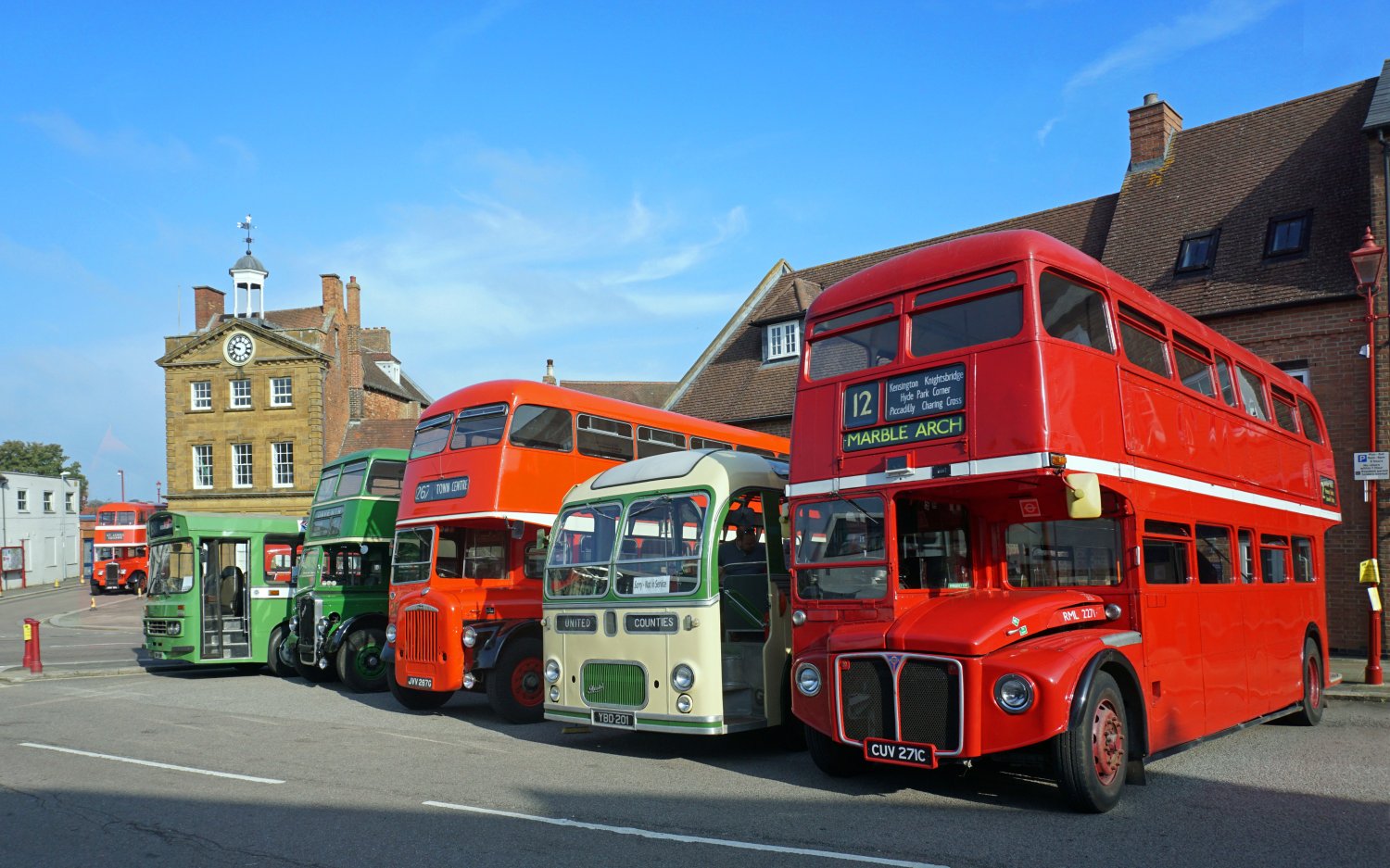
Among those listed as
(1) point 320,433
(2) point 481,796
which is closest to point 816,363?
(2) point 481,796

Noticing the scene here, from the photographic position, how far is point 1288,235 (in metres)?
20.1

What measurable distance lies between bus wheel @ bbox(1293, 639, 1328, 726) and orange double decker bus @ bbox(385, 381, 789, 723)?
8775 mm

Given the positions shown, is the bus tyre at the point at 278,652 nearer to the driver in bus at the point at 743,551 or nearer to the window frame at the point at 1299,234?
the driver in bus at the point at 743,551

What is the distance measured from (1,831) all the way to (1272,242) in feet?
69.1

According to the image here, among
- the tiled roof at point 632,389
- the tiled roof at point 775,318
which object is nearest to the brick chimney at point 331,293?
the tiled roof at point 632,389

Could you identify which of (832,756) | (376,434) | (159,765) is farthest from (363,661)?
(376,434)

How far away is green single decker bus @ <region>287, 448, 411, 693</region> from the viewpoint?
58.8ft

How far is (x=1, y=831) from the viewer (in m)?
7.48

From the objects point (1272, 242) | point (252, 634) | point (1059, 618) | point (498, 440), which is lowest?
point (252, 634)

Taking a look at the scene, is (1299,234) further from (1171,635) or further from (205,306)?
(205,306)

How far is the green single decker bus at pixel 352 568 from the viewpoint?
17.9 meters

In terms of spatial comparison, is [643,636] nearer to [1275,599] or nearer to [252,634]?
[1275,599]

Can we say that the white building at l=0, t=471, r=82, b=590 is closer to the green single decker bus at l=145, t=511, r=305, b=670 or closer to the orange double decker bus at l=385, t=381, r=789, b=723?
the green single decker bus at l=145, t=511, r=305, b=670

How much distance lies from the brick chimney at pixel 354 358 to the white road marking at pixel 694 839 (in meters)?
47.1
